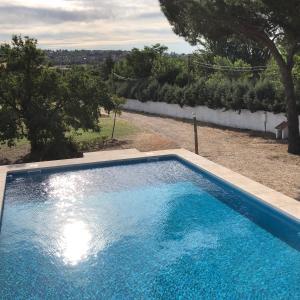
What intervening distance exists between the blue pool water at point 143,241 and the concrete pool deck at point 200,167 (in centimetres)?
26

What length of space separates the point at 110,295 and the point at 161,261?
1608 millimetres

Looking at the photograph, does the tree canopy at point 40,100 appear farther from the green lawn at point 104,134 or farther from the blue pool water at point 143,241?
the blue pool water at point 143,241

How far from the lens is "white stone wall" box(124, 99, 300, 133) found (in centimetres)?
2283

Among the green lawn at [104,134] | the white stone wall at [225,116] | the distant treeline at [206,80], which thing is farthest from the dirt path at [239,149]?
the distant treeline at [206,80]

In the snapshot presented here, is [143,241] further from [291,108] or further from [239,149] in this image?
[291,108]

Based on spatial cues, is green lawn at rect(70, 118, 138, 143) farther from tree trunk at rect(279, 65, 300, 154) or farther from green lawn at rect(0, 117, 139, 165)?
tree trunk at rect(279, 65, 300, 154)

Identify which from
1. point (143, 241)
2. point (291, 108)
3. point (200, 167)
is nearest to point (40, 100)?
point (200, 167)

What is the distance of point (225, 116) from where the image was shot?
26.7 meters

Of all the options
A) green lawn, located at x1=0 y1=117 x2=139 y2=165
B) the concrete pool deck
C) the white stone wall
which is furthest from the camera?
the white stone wall

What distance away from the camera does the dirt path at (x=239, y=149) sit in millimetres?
13234

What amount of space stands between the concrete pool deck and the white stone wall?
785 centimetres

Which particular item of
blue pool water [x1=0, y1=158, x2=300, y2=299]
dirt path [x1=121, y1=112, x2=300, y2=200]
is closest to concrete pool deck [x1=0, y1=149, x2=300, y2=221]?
blue pool water [x1=0, y1=158, x2=300, y2=299]

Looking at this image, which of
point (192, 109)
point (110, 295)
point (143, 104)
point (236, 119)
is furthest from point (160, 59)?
point (110, 295)

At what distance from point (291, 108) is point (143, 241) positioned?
1075 cm
